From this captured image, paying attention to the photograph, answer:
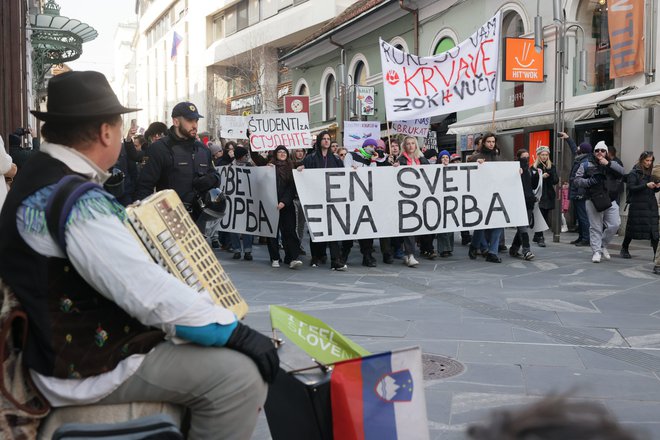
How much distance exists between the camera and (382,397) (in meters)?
2.48

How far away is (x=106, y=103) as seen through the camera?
2373mm

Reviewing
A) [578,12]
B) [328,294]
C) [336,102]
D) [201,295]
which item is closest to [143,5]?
[336,102]

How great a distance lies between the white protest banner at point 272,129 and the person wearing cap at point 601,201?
6859mm

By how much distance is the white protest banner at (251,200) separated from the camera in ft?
35.0

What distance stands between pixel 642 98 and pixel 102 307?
13250 mm

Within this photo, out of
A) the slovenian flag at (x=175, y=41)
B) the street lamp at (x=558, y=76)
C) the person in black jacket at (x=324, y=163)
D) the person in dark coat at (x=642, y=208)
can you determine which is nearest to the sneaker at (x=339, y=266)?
the person in black jacket at (x=324, y=163)

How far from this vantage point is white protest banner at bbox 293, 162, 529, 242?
1010 centimetres

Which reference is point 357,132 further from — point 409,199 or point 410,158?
point 409,199

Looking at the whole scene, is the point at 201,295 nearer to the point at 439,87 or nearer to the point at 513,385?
the point at 513,385

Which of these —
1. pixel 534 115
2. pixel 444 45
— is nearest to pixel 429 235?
pixel 534 115

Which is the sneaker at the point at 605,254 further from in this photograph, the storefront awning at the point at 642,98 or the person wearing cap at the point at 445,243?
the storefront awning at the point at 642,98

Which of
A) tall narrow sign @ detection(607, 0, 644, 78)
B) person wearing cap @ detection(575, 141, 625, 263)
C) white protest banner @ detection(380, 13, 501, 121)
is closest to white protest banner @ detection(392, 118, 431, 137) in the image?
tall narrow sign @ detection(607, 0, 644, 78)

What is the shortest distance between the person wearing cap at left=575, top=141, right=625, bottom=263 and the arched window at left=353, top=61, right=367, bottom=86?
1690 centimetres

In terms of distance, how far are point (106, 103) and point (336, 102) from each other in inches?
1087
